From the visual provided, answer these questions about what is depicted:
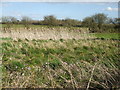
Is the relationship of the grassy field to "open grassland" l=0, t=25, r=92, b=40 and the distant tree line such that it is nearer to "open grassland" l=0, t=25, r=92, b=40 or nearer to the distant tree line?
"open grassland" l=0, t=25, r=92, b=40

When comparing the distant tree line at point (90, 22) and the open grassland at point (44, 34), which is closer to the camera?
the open grassland at point (44, 34)

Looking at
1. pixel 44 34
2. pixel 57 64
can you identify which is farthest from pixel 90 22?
pixel 57 64

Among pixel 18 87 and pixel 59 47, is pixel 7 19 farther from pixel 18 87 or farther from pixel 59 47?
pixel 18 87

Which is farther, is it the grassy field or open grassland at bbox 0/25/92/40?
open grassland at bbox 0/25/92/40

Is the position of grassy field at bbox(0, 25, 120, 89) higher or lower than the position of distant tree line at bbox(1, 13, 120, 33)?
lower

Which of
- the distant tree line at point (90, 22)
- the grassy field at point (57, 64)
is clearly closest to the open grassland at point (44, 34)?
the grassy field at point (57, 64)

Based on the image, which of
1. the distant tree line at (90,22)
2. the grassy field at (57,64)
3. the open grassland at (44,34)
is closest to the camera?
the grassy field at (57,64)

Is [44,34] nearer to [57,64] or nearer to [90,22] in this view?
[57,64]

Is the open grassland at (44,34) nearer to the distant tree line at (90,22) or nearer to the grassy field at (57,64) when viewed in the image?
the grassy field at (57,64)

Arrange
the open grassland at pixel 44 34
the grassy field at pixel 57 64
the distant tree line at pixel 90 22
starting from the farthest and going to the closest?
the distant tree line at pixel 90 22 → the open grassland at pixel 44 34 → the grassy field at pixel 57 64

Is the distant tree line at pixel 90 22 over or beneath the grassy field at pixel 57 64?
over

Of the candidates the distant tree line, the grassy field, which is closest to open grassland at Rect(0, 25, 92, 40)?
the grassy field

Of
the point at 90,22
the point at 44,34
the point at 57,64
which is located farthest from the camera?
the point at 90,22

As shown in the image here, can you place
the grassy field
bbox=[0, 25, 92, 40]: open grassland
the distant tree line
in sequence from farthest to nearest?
1. the distant tree line
2. bbox=[0, 25, 92, 40]: open grassland
3. the grassy field
